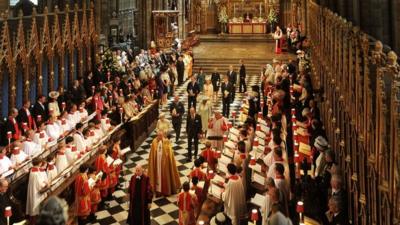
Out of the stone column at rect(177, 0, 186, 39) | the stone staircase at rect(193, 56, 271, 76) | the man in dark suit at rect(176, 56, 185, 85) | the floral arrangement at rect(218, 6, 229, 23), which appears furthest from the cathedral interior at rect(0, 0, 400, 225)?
the floral arrangement at rect(218, 6, 229, 23)

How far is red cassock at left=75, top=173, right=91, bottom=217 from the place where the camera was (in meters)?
9.76

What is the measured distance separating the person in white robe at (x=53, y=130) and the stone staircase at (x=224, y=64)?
54.2 feet

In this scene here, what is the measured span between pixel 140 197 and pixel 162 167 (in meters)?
2.26

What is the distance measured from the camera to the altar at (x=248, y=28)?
38.6 meters

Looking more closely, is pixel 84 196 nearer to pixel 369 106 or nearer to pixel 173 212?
pixel 173 212

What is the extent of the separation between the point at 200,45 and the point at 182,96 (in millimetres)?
13302

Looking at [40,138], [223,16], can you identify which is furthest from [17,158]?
[223,16]

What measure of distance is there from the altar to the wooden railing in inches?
1124

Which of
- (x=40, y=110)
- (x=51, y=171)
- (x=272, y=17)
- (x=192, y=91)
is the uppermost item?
(x=272, y=17)

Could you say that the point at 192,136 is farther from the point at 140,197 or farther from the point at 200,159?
the point at 140,197

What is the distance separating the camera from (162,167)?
11.7 m

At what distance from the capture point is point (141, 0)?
1162 inches

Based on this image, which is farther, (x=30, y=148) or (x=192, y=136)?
(x=192, y=136)

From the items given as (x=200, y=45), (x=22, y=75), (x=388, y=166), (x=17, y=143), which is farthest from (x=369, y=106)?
(x=200, y=45)
